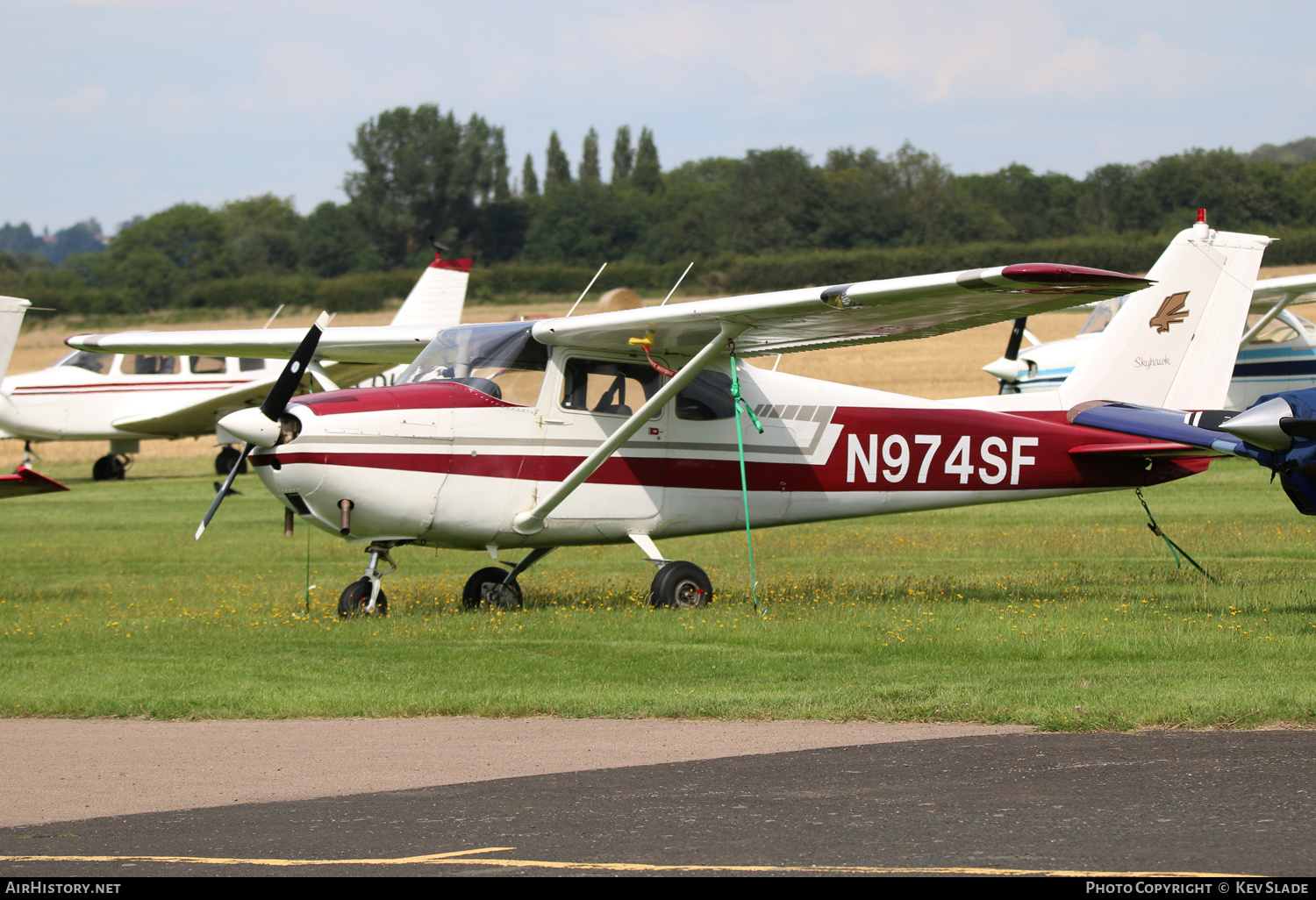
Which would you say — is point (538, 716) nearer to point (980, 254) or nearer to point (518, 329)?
point (518, 329)

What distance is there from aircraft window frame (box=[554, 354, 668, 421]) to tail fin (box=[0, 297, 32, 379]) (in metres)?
4.81

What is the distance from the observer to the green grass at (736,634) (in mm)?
8336

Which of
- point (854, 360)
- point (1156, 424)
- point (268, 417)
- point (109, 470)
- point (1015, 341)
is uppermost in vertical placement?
point (268, 417)

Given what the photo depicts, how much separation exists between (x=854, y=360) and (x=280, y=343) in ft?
139

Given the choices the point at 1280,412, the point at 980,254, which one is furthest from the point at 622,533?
the point at 980,254

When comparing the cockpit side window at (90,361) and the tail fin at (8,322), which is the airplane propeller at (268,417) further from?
the cockpit side window at (90,361)

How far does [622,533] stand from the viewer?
12.5m

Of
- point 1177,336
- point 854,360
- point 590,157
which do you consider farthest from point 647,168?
point 1177,336

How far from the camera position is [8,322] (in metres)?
12.3

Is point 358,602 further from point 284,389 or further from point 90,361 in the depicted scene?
point 90,361

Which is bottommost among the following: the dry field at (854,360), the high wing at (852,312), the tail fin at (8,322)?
the dry field at (854,360)

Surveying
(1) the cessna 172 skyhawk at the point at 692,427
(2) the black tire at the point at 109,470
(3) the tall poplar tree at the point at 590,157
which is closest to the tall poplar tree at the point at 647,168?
(3) the tall poplar tree at the point at 590,157

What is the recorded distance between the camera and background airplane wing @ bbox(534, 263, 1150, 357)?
31.2ft

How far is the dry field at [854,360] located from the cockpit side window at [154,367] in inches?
122
